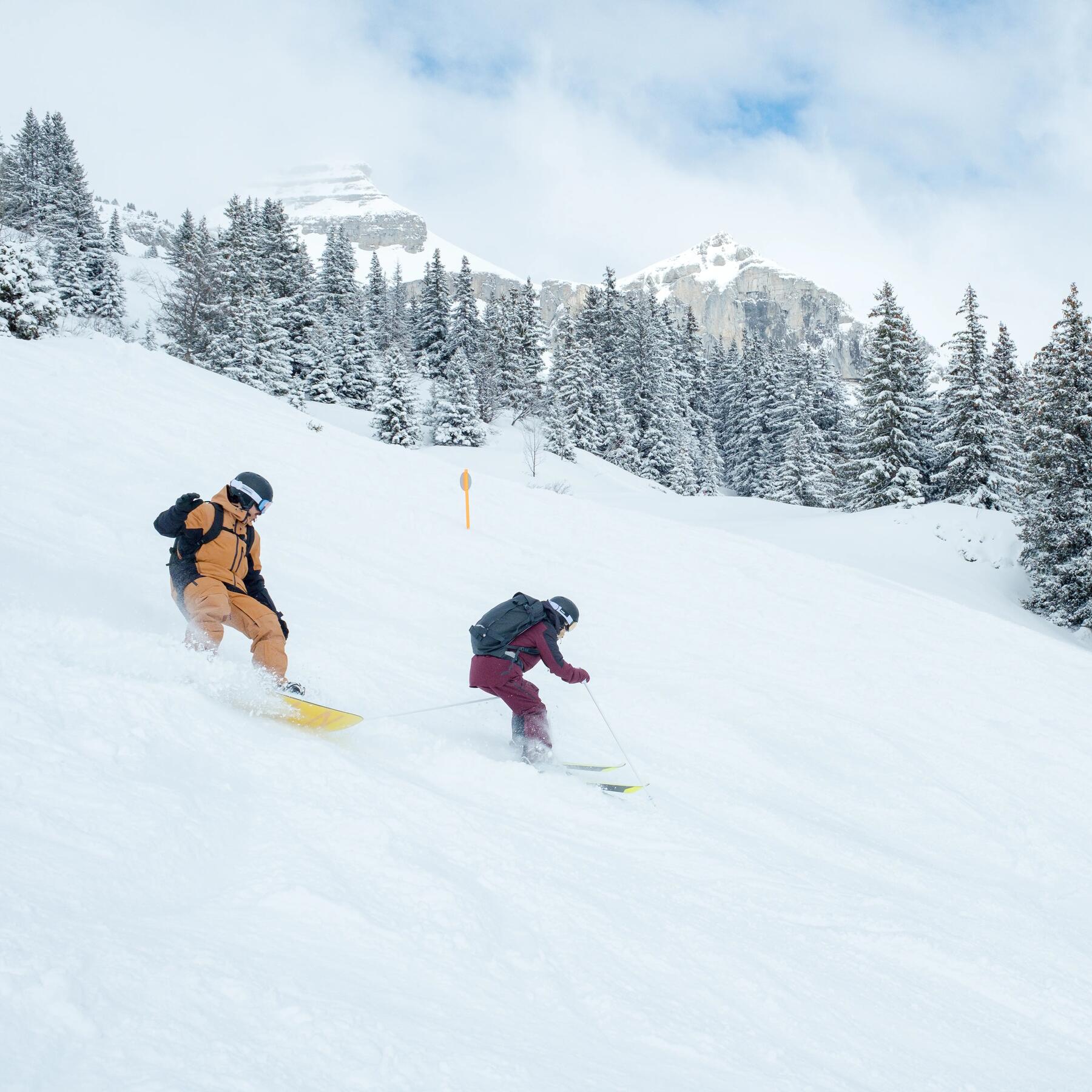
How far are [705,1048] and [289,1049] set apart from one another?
1.67 meters

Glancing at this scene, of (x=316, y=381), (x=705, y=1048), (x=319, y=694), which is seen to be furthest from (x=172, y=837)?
(x=316, y=381)

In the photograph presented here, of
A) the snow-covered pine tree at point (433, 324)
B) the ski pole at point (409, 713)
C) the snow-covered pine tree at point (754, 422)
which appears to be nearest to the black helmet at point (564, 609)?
the ski pole at point (409, 713)

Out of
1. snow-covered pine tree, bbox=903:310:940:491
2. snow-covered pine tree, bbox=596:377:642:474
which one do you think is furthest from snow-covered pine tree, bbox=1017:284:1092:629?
snow-covered pine tree, bbox=596:377:642:474

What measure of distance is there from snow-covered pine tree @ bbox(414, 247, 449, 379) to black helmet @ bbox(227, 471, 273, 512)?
49730 millimetres

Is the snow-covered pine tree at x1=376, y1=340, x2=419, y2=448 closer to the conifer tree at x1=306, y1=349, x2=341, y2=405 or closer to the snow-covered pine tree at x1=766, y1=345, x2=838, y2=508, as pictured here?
the conifer tree at x1=306, y1=349, x2=341, y2=405

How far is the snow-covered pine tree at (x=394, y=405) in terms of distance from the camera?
121 ft

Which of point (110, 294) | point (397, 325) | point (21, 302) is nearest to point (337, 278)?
point (397, 325)

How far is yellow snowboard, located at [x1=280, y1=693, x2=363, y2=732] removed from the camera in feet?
16.2

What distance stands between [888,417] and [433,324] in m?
34.1

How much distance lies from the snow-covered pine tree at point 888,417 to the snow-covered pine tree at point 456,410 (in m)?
19.4

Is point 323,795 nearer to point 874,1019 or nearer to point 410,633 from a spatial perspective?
point 874,1019

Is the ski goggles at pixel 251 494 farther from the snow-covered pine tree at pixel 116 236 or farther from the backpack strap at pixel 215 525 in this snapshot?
the snow-covered pine tree at pixel 116 236

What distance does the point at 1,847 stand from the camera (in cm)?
254

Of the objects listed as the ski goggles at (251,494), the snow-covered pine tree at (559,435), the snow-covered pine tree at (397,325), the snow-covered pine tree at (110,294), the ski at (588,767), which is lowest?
the ski at (588,767)
